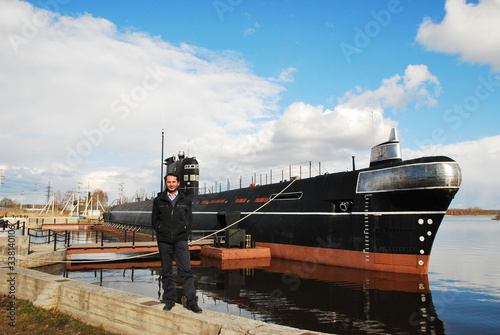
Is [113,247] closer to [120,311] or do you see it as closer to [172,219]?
[120,311]

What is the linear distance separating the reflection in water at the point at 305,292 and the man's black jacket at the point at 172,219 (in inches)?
161

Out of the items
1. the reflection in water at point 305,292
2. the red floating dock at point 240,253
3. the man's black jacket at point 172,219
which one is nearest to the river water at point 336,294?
the reflection in water at point 305,292

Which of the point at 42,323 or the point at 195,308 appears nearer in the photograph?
the point at 195,308

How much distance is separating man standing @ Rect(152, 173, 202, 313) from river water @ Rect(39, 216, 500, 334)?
143 inches

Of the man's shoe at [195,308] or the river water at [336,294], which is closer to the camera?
the man's shoe at [195,308]

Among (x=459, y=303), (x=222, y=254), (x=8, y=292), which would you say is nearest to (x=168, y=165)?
(x=222, y=254)

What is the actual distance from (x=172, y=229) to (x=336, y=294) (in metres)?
7.67

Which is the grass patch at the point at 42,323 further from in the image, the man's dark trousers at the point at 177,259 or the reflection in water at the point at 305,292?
the reflection in water at the point at 305,292

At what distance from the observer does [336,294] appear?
12.3m

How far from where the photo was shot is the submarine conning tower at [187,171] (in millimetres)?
30734

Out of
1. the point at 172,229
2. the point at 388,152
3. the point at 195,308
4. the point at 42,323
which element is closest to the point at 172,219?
the point at 172,229

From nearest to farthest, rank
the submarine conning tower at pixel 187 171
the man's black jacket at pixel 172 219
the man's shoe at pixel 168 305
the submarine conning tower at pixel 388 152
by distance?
the man's shoe at pixel 168 305 < the man's black jacket at pixel 172 219 < the submarine conning tower at pixel 388 152 < the submarine conning tower at pixel 187 171

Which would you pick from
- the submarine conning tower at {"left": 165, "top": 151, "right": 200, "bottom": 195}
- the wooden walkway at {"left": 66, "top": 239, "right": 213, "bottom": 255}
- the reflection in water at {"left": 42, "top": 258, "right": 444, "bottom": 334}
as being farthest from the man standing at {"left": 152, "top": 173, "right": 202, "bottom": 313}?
the submarine conning tower at {"left": 165, "top": 151, "right": 200, "bottom": 195}

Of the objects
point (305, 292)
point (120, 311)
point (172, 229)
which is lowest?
point (305, 292)
